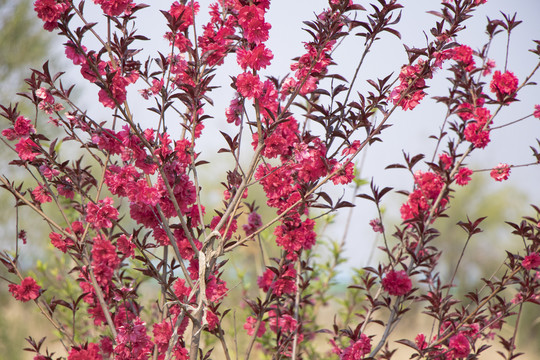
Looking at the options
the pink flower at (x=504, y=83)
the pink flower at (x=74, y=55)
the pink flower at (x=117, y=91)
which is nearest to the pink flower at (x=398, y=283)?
the pink flower at (x=504, y=83)

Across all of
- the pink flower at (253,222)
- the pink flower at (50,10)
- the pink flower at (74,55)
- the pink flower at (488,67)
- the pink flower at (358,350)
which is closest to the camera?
the pink flower at (50,10)

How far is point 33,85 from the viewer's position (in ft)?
6.22

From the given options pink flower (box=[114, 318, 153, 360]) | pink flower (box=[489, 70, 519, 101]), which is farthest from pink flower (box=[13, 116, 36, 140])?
pink flower (box=[489, 70, 519, 101])

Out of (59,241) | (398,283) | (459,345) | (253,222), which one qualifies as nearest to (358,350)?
(398,283)

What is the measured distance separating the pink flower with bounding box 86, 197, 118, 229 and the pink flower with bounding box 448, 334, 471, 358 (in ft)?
4.99

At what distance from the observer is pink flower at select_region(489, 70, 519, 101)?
224 centimetres

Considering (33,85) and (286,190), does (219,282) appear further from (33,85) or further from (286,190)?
(33,85)

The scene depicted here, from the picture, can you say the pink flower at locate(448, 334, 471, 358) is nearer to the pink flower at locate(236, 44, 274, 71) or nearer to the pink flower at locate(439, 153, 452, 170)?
the pink flower at locate(439, 153, 452, 170)

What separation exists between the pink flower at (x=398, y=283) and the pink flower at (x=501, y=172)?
2.23 feet

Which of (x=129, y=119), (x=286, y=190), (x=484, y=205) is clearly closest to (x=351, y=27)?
(x=286, y=190)

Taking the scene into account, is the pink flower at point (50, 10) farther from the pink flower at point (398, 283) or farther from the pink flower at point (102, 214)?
the pink flower at point (398, 283)

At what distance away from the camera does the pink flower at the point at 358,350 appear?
80.2 inches

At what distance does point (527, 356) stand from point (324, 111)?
959cm

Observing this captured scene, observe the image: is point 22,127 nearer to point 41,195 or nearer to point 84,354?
point 41,195
